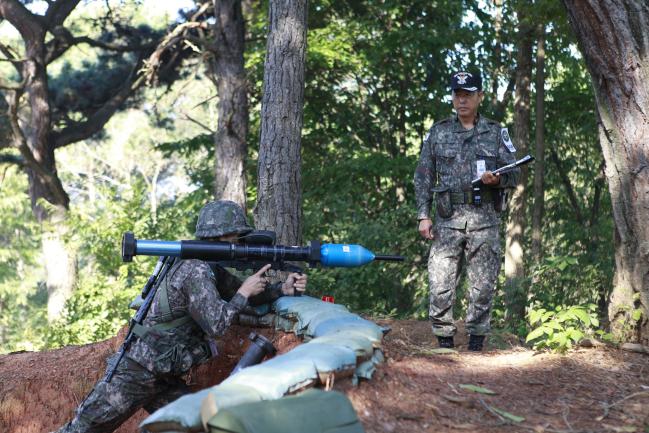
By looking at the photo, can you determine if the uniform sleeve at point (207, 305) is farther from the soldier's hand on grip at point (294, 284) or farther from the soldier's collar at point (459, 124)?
the soldier's collar at point (459, 124)

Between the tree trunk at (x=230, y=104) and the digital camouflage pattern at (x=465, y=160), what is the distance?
7329mm

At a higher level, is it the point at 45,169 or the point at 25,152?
the point at 25,152

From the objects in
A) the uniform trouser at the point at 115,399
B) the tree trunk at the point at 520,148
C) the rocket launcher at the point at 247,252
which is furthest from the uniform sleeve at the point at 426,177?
the tree trunk at the point at 520,148

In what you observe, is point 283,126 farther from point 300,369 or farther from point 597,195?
point 597,195

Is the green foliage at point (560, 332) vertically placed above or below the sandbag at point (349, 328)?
below

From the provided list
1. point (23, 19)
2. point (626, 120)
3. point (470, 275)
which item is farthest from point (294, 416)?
point (23, 19)

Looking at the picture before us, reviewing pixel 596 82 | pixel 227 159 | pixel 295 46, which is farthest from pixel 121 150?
pixel 596 82

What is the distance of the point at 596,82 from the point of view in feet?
20.9

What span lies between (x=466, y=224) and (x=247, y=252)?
5.90 feet

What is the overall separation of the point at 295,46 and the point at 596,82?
123 inches

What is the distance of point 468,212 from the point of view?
6.29m

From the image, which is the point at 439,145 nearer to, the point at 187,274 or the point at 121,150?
the point at 187,274

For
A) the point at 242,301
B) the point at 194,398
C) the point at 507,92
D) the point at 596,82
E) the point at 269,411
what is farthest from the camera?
the point at 507,92

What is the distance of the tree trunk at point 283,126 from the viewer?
793cm
